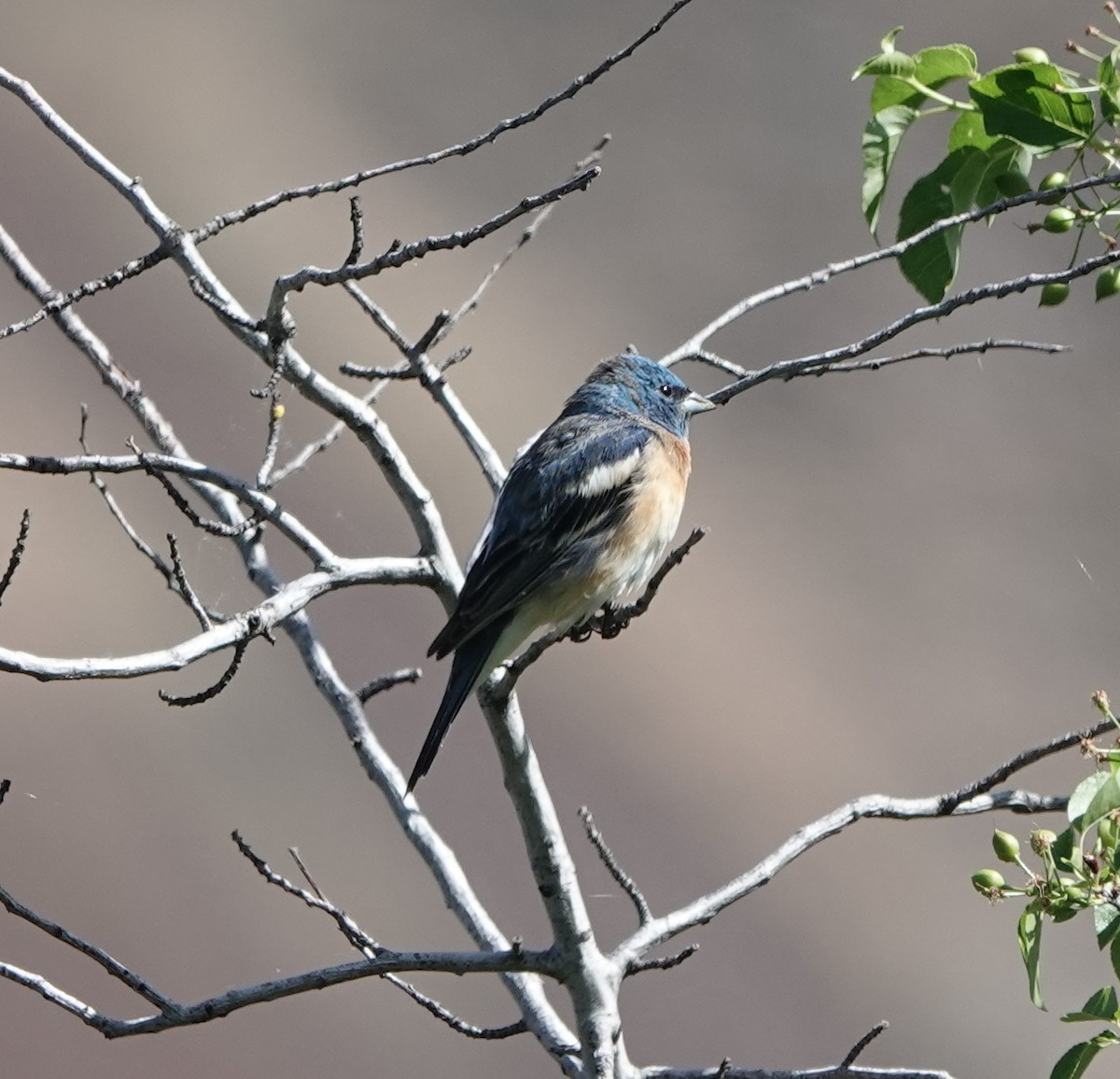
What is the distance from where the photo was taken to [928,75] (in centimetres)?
242

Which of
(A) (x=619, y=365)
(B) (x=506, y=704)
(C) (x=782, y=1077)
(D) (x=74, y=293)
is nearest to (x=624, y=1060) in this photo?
(C) (x=782, y=1077)

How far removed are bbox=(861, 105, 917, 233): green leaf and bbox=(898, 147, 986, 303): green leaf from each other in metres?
0.09

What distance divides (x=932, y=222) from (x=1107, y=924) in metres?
1.34

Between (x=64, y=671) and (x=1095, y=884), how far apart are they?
1.36 m

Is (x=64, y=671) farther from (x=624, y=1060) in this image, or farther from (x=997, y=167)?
(x=997, y=167)

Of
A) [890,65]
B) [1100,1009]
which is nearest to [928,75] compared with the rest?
[890,65]

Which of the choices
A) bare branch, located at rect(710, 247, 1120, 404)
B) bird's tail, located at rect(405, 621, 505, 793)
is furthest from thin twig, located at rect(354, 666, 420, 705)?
bare branch, located at rect(710, 247, 1120, 404)

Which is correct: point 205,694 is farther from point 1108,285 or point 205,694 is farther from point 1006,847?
point 1108,285

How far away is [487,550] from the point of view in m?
3.51

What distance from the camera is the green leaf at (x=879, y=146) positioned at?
2.49m

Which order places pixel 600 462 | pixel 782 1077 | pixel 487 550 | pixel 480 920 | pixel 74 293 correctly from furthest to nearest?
pixel 600 462 → pixel 487 550 → pixel 480 920 → pixel 782 1077 → pixel 74 293

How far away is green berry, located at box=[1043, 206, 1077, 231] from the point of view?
2342mm

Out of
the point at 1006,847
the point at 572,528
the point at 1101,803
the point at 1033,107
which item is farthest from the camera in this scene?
the point at 572,528

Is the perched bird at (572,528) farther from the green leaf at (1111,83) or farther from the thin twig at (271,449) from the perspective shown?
the green leaf at (1111,83)
